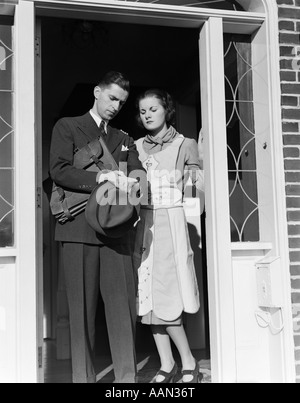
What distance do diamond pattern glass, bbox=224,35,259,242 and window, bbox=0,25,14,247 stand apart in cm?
127

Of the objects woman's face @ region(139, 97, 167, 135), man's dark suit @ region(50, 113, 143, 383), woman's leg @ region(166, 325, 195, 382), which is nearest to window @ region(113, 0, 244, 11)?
woman's face @ region(139, 97, 167, 135)

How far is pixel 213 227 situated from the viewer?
315 cm

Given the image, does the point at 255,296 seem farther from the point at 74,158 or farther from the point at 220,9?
the point at 220,9

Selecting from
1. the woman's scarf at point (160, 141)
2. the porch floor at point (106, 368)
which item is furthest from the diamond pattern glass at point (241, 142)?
the porch floor at point (106, 368)

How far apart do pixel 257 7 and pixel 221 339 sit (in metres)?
1.99

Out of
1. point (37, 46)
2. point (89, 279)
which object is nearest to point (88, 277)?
point (89, 279)

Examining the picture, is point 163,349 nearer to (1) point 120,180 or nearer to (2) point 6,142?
(1) point 120,180

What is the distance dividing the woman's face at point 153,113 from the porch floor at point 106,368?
5.24ft

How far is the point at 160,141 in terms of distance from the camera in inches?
139

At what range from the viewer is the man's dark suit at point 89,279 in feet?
10.2

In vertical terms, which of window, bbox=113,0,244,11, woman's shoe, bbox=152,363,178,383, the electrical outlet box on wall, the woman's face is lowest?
woman's shoe, bbox=152,363,178,383

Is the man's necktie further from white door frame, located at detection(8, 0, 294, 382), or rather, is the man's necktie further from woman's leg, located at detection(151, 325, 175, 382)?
woman's leg, located at detection(151, 325, 175, 382)

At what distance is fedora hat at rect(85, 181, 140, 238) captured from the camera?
310cm
